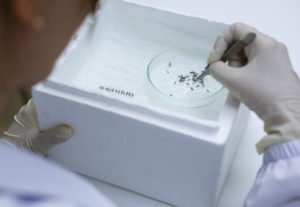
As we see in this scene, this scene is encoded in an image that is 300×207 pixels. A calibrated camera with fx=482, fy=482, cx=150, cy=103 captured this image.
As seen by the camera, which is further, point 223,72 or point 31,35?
point 223,72

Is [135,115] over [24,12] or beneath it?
beneath

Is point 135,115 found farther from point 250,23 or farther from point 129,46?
point 250,23

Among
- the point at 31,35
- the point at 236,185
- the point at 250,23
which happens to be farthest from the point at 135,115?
the point at 250,23

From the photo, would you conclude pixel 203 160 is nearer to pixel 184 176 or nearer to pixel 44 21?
pixel 184 176

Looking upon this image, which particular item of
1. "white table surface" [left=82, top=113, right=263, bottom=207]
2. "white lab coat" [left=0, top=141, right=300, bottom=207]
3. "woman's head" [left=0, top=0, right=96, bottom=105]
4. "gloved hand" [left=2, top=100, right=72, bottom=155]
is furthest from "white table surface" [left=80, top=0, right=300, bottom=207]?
"woman's head" [left=0, top=0, right=96, bottom=105]

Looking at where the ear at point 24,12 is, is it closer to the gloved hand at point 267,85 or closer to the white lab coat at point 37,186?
the white lab coat at point 37,186

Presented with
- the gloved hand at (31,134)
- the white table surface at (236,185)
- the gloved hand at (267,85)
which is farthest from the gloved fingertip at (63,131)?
the gloved hand at (267,85)
